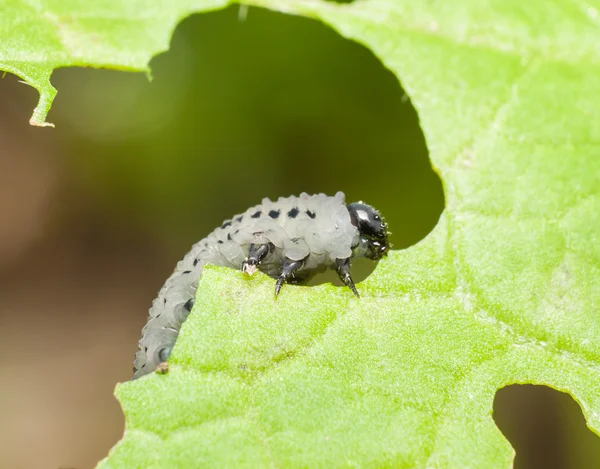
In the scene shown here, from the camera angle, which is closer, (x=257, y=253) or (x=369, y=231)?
(x=257, y=253)

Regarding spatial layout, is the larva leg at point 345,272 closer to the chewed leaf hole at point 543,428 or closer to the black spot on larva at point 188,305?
the black spot on larva at point 188,305

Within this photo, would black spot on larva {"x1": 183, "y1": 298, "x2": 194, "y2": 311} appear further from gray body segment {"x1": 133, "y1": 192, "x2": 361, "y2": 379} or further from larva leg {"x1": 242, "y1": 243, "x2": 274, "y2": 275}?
larva leg {"x1": 242, "y1": 243, "x2": 274, "y2": 275}

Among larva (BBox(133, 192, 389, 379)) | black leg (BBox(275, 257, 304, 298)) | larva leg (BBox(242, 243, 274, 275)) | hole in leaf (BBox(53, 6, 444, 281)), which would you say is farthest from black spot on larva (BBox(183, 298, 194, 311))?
hole in leaf (BBox(53, 6, 444, 281))

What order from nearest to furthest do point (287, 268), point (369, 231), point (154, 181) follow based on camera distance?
point (287, 268) < point (369, 231) < point (154, 181)

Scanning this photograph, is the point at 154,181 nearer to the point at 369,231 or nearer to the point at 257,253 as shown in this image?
the point at 257,253

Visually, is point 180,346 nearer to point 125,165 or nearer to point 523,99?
point 523,99

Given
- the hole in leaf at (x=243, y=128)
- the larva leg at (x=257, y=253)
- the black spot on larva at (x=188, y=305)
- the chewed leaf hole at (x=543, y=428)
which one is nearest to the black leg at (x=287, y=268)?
the larva leg at (x=257, y=253)

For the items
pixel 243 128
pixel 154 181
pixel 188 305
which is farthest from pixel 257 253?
pixel 154 181

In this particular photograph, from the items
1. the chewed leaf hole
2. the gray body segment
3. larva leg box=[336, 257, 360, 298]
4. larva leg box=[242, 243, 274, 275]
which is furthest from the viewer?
the chewed leaf hole
